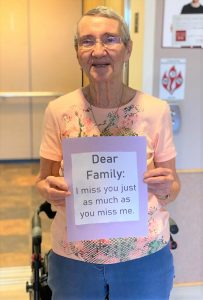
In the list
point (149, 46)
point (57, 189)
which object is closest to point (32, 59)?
point (149, 46)

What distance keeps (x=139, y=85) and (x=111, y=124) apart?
2.08ft

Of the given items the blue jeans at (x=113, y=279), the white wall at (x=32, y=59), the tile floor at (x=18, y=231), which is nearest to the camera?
the blue jeans at (x=113, y=279)

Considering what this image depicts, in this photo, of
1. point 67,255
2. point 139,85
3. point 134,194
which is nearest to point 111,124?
point 134,194

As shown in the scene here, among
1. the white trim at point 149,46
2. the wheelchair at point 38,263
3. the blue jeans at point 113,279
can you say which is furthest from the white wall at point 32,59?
the blue jeans at point 113,279

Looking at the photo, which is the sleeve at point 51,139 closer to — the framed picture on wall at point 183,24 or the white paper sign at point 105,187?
the white paper sign at point 105,187

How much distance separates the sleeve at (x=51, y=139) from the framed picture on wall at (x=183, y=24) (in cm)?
75

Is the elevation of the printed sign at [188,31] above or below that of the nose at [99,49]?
above

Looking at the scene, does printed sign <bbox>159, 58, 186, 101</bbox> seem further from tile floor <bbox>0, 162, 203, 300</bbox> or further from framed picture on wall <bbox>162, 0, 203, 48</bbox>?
tile floor <bbox>0, 162, 203, 300</bbox>

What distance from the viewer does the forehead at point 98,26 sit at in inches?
Result: 43.6

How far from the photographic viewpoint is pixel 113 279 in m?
1.18

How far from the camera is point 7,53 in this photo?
177 inches

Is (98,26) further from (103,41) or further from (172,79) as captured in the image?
(172,79)

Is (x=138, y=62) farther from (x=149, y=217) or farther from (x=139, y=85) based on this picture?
(x=149, y=217)

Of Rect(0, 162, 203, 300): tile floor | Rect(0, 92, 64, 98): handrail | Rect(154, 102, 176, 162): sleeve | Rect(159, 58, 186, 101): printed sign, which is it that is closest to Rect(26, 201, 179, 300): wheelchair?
Rect(154, 102, 176, 162): sleeve
